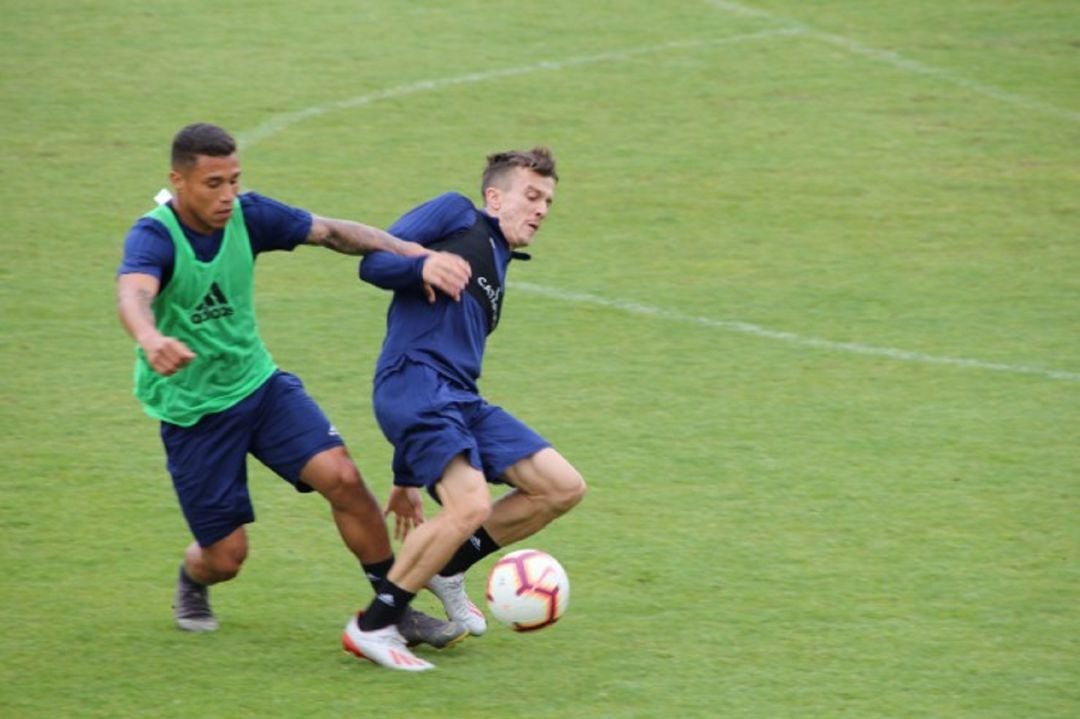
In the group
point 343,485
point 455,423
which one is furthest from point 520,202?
point 343,485

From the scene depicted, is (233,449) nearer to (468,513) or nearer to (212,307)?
(212,307)

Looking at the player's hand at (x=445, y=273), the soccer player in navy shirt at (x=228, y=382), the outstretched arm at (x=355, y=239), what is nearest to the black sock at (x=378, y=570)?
the soccer player in navy shirt at (x=228, y=382)

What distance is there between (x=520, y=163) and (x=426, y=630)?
6.33ft

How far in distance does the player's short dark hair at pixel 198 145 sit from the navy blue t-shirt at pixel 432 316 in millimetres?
700

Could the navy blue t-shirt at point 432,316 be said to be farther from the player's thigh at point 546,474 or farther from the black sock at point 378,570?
the black sock at point 378,570

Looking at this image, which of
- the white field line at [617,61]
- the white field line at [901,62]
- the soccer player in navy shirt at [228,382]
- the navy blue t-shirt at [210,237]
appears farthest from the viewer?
the white field line at [901,62]

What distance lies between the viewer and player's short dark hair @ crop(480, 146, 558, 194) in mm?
7383

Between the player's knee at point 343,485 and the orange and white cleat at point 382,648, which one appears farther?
the player's knee at point 343,485

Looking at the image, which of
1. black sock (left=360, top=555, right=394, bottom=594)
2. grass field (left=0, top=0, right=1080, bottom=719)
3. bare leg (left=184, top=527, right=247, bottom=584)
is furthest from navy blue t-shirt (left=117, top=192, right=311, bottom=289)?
grass field (left=0, top=0, right=1080, bottom=719)

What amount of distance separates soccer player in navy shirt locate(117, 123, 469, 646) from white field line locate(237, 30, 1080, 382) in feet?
15.8

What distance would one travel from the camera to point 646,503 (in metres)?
8.91

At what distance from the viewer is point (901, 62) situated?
56.6 feet

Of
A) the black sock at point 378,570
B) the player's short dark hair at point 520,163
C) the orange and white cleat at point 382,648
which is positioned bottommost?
the orange and white cleat at point 382,648

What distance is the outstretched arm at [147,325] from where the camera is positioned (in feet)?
20.1
